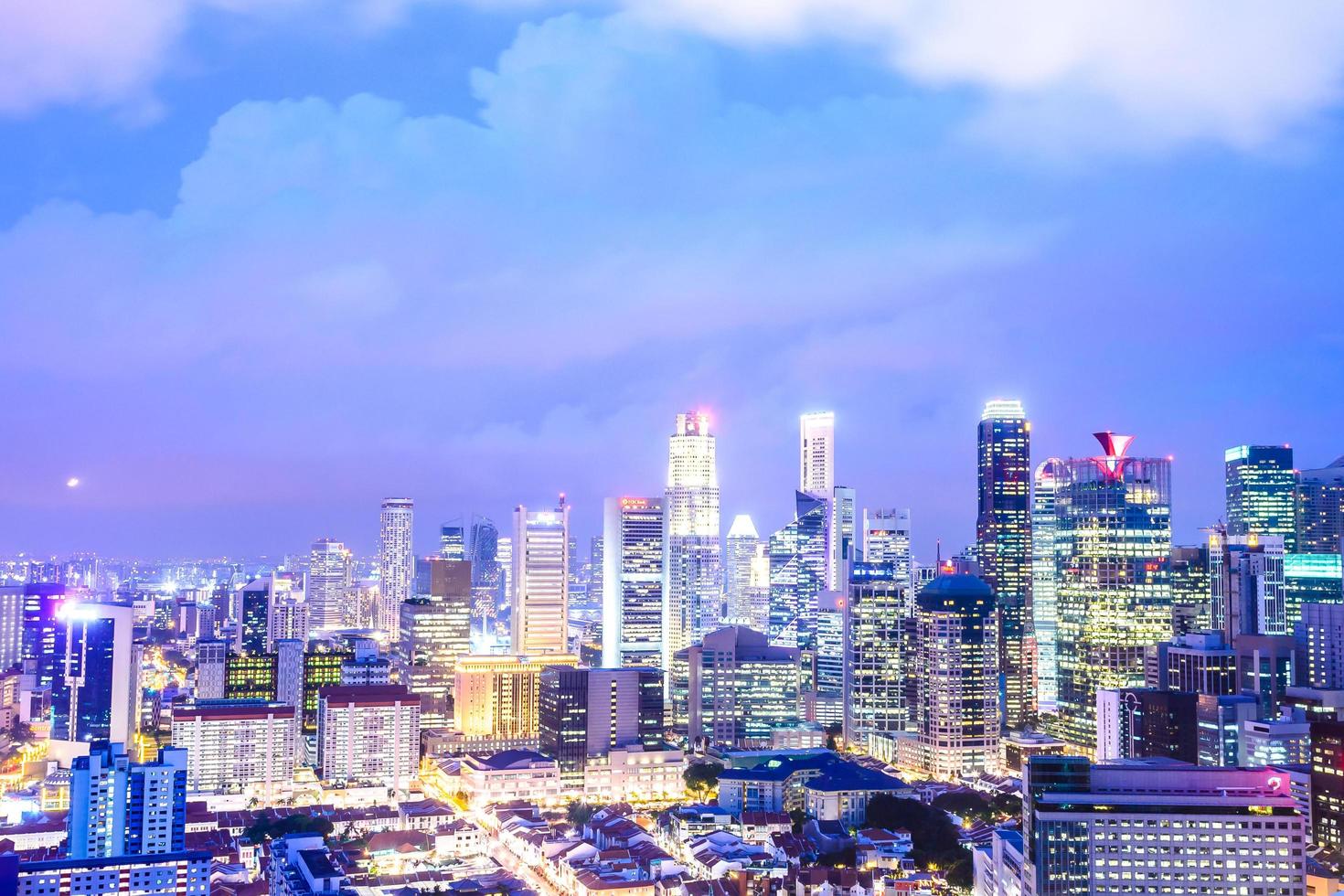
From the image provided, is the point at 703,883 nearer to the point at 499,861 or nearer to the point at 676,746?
the point at 499,861

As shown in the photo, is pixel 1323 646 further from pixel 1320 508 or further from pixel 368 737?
pixel 368 737

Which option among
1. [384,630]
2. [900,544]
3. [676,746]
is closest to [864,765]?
[676,746]

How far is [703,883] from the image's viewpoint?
15180mm

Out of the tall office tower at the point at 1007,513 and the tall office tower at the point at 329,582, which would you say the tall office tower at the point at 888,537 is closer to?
the tall office tower at the point at 1007,513

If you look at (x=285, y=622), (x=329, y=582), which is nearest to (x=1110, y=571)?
(x=285, y=622)

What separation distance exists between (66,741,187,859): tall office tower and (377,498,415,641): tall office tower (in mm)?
36286

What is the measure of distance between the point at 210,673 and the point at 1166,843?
22.7 m

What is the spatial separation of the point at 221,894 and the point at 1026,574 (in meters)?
26.5

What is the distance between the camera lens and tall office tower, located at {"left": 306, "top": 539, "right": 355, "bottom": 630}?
4862cm

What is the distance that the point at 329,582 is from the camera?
50.3m

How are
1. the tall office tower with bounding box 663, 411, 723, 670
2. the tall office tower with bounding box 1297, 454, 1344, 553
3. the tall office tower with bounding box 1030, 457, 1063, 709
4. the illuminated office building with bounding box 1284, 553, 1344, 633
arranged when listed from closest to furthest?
1. the illuminated office building with bounding box 1284, 553, 1344, 633
2. the tall office tower with bounding box 1297, 454, 1344, 553
3. the tall office tower with bounding box 1030, 457, 1063, 709
4. the tall office tower with bounding box 663, 411, 723, 670

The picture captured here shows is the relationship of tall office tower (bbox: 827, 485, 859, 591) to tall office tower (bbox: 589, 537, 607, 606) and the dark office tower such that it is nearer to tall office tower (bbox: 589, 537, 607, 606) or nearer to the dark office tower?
tall office tower (bbox: 589, 537, 607, 606)

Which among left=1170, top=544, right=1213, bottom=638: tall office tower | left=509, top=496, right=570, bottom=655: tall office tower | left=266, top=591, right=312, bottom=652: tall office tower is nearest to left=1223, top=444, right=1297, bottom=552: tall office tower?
left=1170, top=544, right=1213, bottom=638: tall office tower

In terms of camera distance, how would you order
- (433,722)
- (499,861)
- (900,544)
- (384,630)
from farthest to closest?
(384,630) → (900,544) → (433,722) → (499,861)
